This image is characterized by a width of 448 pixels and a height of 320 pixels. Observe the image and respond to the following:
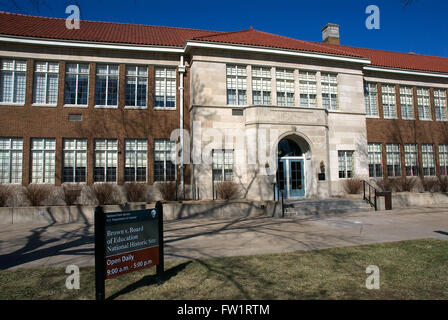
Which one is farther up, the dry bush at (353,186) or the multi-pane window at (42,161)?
the multi-pane window at (42,161)

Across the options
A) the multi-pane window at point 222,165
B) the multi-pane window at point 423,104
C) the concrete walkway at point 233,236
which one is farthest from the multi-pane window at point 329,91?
the concrete walkway at point 233,236

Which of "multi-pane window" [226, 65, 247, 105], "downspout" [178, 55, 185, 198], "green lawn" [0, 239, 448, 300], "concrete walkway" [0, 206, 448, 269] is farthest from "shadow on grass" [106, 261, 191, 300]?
"multi-pane window" [226, 65, 247, 105]

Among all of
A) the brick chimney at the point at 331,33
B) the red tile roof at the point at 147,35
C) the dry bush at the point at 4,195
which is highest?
the brick chimney at the point at 331,33

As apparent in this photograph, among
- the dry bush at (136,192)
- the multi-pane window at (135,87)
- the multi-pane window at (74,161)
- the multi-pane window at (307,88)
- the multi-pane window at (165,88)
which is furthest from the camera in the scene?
the multi-pane window at (307,88)

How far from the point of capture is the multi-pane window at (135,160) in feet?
57.6

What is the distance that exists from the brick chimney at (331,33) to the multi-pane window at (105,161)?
67.5 ft

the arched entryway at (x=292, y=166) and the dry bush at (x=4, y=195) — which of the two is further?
the arched entryway at (x=292, y=166)

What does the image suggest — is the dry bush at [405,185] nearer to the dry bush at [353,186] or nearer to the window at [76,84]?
the dry bush at [353,186]

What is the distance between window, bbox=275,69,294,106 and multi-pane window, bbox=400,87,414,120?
9.95 metres

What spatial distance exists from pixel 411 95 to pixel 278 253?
22274 millimetres

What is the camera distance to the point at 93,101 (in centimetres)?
1747
